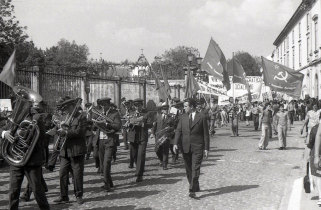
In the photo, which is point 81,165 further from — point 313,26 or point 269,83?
point 313,26

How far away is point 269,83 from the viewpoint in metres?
17.3

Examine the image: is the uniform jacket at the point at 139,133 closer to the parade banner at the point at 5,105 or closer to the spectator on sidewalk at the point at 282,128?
the parade banner at the point at 5,105

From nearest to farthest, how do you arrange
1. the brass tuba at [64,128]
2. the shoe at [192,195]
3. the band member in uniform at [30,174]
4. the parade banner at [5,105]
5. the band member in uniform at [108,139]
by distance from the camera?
the band member in uniform at [30,174]
the brass tuba at [64,128]
the shoe at [192,195]
the band member in uniform at [108,139]
the parade banner at [5,105]

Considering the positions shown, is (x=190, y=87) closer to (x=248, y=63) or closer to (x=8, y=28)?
(x=8, y=28)

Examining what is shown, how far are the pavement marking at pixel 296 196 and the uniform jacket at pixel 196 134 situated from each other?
1.71m

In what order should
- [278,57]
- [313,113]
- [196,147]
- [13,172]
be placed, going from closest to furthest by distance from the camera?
[13,172] < [196,147] < [313,113] < [278,57]

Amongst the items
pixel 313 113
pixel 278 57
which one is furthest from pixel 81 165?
pixel 278 57

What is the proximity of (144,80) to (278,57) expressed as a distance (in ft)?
154

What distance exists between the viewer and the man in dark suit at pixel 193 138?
8234 millimetres

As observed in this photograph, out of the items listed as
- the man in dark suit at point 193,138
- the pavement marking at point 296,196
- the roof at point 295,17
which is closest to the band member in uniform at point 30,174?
the man in dark suit at point 193,138

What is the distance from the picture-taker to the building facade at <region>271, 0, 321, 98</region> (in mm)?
36994

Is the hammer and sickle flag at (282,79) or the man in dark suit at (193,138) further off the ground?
the hammer and sickle flag at (282,79)

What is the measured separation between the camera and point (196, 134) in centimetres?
840

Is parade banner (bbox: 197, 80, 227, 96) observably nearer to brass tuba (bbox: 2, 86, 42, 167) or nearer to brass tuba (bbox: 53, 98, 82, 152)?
brass tuba (bbox: 53, 98, 82, 152)
